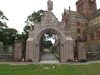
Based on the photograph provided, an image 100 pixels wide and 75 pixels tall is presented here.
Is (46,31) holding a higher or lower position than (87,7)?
lower

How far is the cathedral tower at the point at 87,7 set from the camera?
63.5 meters

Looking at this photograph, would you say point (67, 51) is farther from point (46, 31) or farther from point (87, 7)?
point (87, 7)

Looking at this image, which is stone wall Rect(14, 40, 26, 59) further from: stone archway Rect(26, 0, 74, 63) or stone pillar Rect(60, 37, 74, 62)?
stone pillar Rect(60, 37, 74, 62)

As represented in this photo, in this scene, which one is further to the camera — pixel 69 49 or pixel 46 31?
pixel 46 31

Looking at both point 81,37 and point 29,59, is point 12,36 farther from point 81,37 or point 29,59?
point 29,59

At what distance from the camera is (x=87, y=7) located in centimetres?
6375

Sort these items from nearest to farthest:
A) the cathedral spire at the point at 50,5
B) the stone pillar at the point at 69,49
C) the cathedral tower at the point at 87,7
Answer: the stone pillar at the point at 69,49
the cathedral spire at the point at 50,5
the cathedral tower at the point at 87,7

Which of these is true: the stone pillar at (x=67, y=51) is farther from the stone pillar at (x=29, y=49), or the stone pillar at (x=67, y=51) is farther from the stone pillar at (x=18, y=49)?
the stone pillar at (x=18, y=49)

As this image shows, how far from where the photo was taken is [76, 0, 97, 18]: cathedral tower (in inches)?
2499
